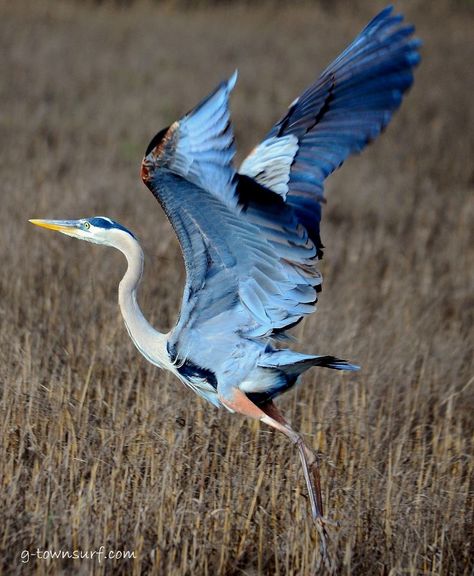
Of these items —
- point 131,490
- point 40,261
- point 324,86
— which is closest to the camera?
point 131,490

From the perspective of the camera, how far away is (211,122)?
353cm

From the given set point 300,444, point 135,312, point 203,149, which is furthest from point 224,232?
point 300,444

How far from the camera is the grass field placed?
3777 mm

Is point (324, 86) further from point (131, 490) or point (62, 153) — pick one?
point (62, 153)

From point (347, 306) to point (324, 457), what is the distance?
7.04ft

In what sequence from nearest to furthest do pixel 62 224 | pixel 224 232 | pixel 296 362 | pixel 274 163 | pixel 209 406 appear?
pixel 224 232
pixel 296 362
pixel 274 163
pixel 62 224
pixel 209 406

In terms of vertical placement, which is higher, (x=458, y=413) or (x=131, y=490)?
(x=458, y=413)

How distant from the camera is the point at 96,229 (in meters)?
4.54

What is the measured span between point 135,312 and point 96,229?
417 millimetres

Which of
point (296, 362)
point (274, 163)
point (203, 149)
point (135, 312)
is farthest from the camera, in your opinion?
point (135, 312)

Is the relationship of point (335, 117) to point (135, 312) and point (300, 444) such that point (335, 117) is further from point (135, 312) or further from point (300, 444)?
point (300, 444)

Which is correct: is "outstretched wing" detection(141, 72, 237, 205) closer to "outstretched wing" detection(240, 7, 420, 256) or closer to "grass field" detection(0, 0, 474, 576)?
"outstretched wing" detection(240, 7, 420, 256)

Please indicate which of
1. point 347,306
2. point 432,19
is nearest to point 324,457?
point 347,306

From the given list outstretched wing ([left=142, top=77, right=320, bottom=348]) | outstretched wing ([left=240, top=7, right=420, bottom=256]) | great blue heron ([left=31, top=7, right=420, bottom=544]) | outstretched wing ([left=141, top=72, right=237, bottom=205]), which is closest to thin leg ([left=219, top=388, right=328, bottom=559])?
great blue heron ([left=31, top=7, right=420, bottom=544])
